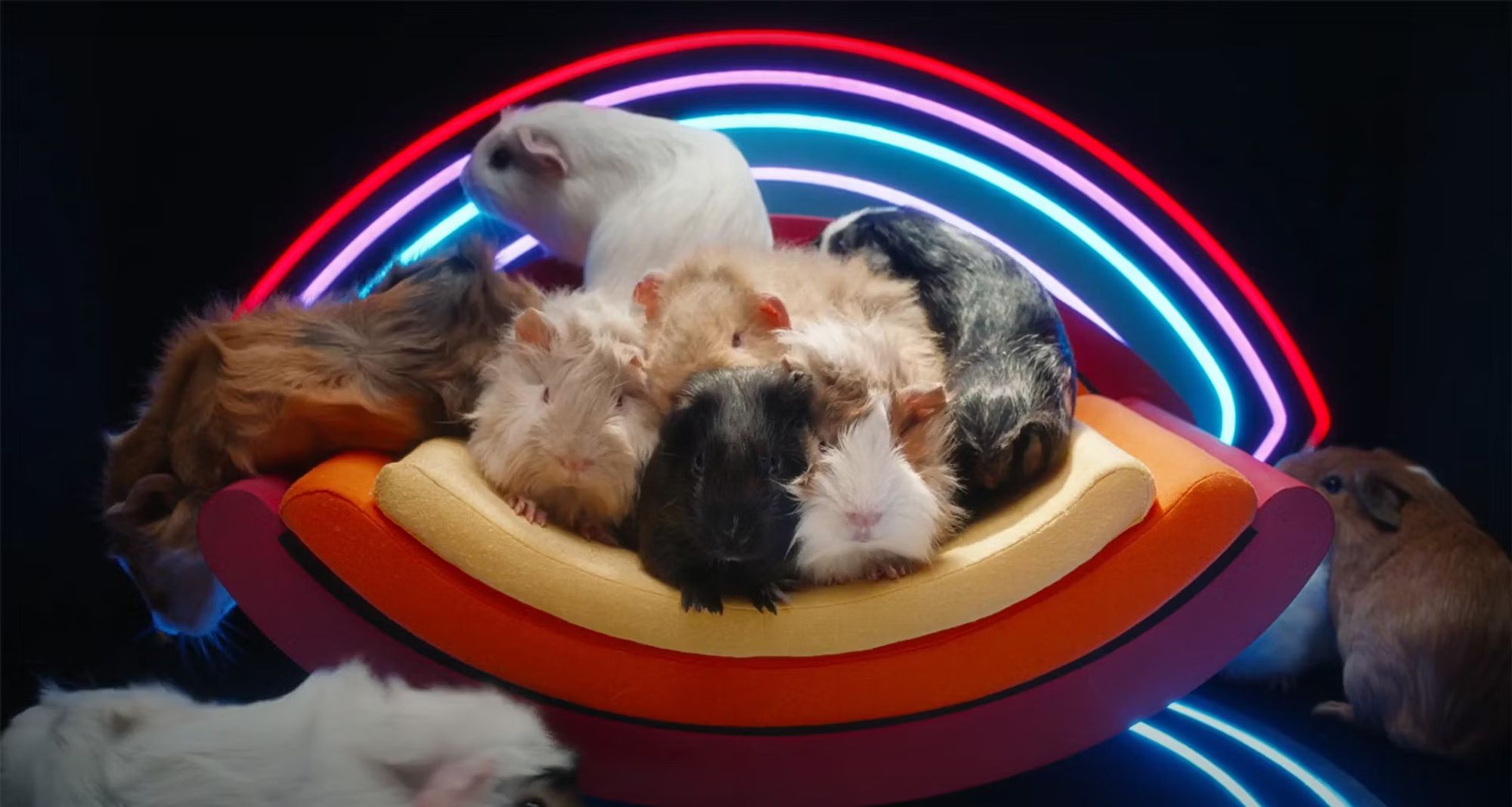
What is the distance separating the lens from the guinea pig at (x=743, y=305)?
199cm

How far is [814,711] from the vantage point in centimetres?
192

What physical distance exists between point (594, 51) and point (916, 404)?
69.6 inches

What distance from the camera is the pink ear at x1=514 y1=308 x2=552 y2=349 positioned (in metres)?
2.05

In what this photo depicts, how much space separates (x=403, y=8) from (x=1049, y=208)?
2.04m

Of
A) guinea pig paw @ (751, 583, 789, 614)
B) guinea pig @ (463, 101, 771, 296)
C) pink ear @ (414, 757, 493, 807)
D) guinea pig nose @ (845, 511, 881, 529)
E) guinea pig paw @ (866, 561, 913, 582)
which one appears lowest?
pink ear @ (414, 757, 493, 807)

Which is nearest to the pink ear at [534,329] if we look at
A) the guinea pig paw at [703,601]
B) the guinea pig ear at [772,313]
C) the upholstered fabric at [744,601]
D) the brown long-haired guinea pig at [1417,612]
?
the upholstered fabric at [744,601]

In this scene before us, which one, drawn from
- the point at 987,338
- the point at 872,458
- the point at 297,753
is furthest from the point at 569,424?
the point at 987,338

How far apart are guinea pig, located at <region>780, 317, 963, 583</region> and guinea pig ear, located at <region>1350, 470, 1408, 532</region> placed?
156cm

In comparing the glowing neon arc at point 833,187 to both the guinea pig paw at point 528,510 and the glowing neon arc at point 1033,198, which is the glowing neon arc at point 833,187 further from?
the guinea pig paw at point 528,510

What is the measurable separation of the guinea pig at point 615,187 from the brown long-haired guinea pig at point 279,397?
1.13 feet

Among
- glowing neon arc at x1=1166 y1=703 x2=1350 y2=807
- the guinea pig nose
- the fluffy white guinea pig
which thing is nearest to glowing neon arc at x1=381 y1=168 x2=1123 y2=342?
glowing neon arc at x1=1166 y1=703 x2=1350 y2=807

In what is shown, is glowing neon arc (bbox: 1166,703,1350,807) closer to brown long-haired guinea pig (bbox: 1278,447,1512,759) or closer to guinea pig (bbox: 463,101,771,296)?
brown long-haired guinea pig (bbox: 1278,447,1512,759)

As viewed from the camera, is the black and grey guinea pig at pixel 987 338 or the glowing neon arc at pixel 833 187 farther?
the glowing neon arc at pixel 833 187

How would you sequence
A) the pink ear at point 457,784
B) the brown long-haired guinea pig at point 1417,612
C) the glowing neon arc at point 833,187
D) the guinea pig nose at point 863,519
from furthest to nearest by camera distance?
1. the glowing neon arc at point 833,187
2. the brown long-haired guinea pig at point 1417,612
3. the guinea pig nose at point 863,519
4. the pink ear at point 457,784
